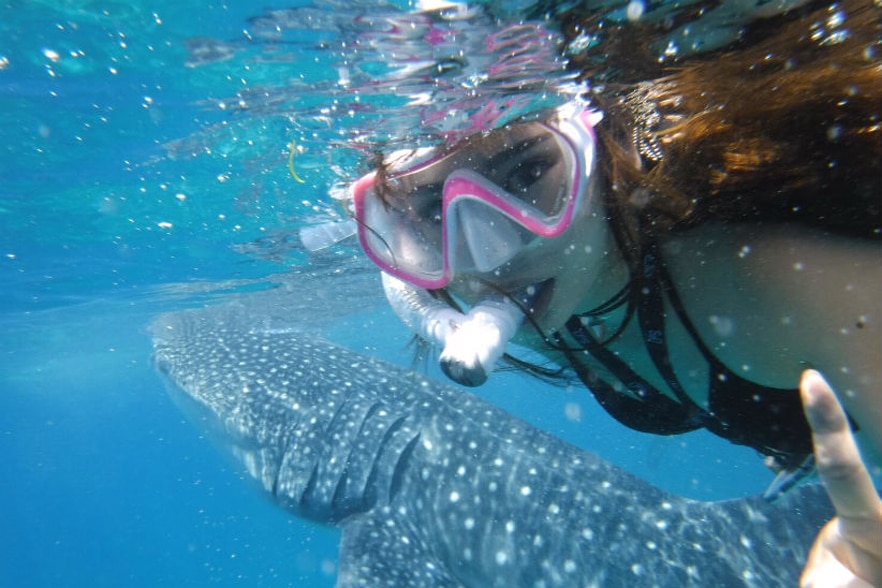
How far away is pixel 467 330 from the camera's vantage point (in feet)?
7.50

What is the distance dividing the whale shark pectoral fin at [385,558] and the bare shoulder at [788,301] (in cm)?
304

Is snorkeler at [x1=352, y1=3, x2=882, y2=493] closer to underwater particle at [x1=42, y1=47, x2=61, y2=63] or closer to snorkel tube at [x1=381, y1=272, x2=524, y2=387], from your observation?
snorkel tube at [x1=381, y1=272, x2=524, y2=387]

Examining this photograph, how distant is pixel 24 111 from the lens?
6395mm

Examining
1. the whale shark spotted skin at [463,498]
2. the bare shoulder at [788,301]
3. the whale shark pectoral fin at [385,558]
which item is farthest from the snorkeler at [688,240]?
the whale shark pectoral fin at [385,558]

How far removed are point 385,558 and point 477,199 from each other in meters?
3.19

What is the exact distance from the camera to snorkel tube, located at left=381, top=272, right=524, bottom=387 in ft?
6.92

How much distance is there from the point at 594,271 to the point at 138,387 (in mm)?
68062

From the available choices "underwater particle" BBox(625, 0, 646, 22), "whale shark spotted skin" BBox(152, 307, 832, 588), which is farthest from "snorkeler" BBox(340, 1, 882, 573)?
"whale shark spotted skin" BBox(152, 307, 832, 588)

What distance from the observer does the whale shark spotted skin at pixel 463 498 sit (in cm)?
368

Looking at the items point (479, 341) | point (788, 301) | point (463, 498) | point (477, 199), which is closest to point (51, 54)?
point (477, 199)

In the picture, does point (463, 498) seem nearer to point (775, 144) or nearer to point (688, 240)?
point (688, 240)

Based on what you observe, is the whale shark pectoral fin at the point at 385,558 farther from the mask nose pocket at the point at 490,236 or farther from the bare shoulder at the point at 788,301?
the bare shoulder at the point at 788,301

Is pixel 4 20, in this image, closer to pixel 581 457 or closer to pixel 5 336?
pixel 581 457

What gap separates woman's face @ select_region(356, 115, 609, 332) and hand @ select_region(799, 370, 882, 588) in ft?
4.04
